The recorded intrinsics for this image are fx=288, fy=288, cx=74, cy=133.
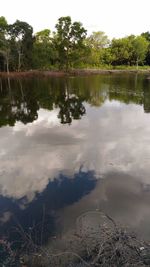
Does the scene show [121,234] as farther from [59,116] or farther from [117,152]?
[59,116]

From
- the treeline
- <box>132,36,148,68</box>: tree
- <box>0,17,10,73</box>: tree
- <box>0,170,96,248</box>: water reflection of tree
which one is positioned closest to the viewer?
<box>0,170,96,248</box>: water reflection of tree

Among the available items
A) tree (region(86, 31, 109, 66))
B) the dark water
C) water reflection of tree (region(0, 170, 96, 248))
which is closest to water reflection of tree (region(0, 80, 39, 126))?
the dark water

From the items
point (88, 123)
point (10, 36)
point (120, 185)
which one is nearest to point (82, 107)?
point (88, 123)

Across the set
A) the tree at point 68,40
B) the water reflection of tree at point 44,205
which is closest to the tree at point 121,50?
the tree at point 68,40

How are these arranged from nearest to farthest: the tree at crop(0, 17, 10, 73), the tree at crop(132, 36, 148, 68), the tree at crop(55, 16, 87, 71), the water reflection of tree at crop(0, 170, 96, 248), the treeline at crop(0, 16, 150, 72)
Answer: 1. the water reflection of tree at crop(0, 170, 96, 248)
2. the tree at crop(0, 17, 10, 73)
3. the treeline at crop(0, 16, 150, 72)
4. the tree at crop(55, 16, 87, 71)
5. the tree at crop(132, 36, 148, 68)

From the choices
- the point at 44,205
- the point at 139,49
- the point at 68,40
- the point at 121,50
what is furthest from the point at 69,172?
the point at 121,50

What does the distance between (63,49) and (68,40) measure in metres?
2.49

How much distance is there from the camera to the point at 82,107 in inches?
845

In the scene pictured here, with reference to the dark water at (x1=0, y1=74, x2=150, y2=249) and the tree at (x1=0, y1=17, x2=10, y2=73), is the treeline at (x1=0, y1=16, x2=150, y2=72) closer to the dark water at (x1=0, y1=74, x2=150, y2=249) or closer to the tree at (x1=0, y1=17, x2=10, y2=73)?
the tree at (x1=0, y1=17, x2=10, y2=73)

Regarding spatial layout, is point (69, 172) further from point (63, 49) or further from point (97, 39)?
point (97, 39)

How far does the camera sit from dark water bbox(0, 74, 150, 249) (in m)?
6.62

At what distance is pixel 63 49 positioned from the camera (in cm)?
7200

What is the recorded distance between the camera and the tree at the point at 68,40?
69500mm

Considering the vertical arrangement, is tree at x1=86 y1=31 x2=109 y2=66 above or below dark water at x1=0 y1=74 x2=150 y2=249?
above
